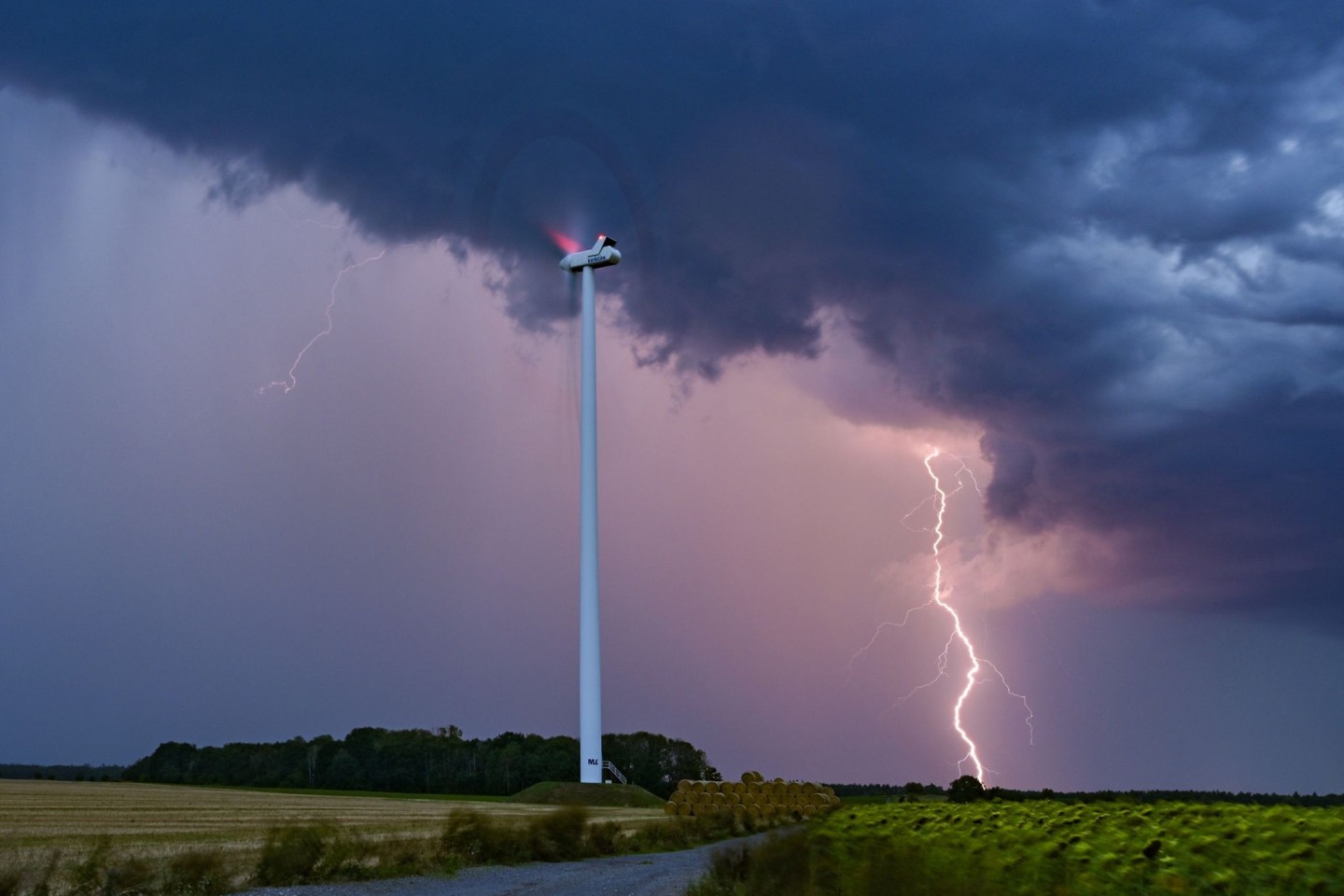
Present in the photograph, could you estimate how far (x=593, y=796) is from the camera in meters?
71.2

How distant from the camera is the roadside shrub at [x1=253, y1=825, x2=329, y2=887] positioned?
24719 mm

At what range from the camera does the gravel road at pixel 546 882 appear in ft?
77.7

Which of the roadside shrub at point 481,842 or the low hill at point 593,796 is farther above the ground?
the low hill at point 593,796

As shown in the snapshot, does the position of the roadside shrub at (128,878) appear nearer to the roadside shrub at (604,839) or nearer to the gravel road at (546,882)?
the gravel road at (546,882)

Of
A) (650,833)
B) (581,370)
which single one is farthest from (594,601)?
(650,833)

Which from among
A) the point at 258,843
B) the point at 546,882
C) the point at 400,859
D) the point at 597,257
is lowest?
the point at 546,882

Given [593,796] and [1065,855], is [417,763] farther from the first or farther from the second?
[1065,855]

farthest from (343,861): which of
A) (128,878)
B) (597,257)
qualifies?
(597,257)

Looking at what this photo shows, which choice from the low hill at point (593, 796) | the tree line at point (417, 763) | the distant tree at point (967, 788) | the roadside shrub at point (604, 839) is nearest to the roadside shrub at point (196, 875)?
the roadside shrub at point (604, 839)

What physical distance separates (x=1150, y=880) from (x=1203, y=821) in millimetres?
4913

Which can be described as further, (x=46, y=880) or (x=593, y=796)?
(x=593, y=796)

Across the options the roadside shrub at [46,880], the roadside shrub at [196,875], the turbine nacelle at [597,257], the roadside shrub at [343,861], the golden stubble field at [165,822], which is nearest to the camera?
the roadside shrub at [46,880]

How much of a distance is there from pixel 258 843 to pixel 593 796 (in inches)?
1679

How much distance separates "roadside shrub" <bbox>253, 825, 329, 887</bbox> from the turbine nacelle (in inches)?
2441
